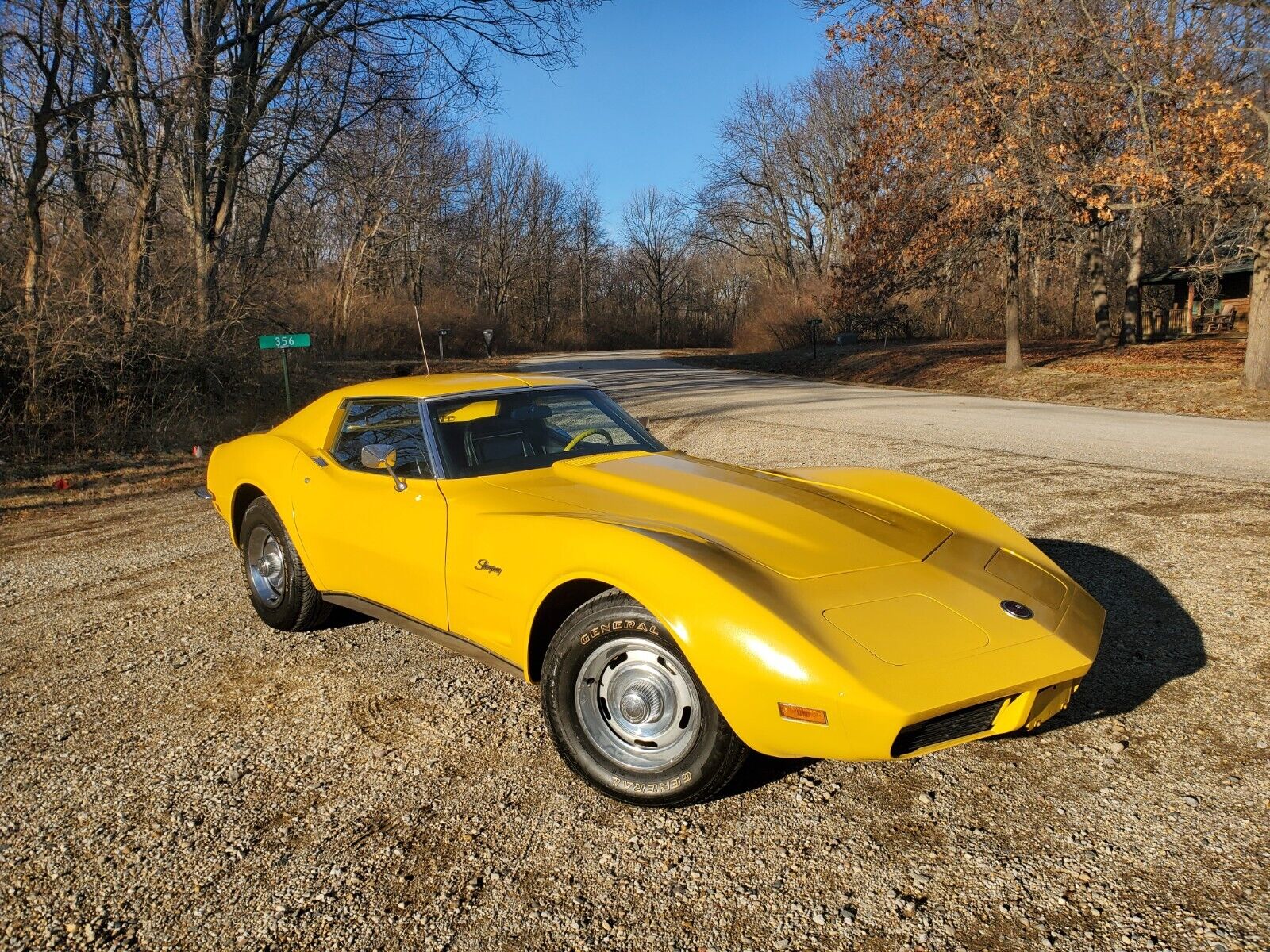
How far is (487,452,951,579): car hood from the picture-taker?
2734 mm

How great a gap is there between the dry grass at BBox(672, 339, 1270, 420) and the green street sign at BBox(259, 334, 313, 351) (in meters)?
15.0

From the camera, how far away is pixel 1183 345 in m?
24.1

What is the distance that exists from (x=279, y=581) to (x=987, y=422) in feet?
38.4

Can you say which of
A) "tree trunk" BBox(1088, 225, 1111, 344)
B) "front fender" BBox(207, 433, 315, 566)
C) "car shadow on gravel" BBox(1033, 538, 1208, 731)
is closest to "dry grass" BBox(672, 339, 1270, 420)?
"tree trunk" BBox(1088, 225, 1111, 344)

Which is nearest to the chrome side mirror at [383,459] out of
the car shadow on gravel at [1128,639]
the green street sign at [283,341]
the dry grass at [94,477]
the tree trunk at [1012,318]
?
the car shadow on gravel at [1128,639]

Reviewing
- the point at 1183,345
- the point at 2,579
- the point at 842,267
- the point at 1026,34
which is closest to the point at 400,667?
the point at 2,579

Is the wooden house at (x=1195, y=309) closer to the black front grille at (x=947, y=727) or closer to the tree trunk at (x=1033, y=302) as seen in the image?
the tree trunk at (x=1033, y=302)

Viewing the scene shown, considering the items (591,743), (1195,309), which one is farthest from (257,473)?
(1195,309)

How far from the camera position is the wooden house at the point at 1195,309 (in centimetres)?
2914

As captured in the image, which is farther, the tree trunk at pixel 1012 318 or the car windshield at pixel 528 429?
the tree trunk at pixel 1012 318

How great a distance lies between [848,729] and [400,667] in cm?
233

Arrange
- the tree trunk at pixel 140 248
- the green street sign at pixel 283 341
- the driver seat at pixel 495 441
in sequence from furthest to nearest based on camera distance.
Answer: the tree trunk at pixel 140 248 < the green street sign at pixel 283 341 < the driver seat at pixel 495 441

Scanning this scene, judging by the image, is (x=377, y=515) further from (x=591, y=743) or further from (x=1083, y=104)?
(x=1083, y=104)

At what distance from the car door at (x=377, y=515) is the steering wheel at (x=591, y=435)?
0.69 metres
